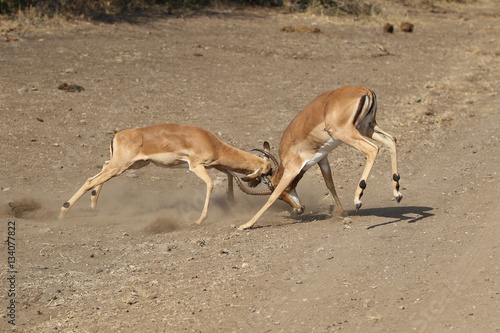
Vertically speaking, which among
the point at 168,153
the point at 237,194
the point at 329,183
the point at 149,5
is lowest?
the point at 237,194

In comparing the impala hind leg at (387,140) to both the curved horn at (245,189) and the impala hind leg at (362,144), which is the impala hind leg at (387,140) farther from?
the curved horn at (245,189)

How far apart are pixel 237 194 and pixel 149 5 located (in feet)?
42.0

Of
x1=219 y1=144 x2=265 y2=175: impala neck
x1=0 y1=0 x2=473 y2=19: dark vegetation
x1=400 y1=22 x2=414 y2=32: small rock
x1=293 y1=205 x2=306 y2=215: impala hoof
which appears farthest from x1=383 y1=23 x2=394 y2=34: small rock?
x1=293 y1=205 x2=306 y2=215: impala hoof

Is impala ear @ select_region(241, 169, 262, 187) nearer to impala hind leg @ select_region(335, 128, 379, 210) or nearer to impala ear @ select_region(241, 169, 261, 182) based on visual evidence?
impala ear @ select_region(241, 169, 261, 182)

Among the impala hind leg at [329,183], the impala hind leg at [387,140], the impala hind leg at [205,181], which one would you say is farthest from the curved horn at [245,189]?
the impala hind leg at [387,140]

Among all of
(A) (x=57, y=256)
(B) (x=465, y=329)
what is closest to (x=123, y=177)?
(A) (x=57, y=256)

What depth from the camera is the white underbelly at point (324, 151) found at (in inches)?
343

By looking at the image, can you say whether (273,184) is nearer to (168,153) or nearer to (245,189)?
(245,189)

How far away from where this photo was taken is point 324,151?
29.3ft

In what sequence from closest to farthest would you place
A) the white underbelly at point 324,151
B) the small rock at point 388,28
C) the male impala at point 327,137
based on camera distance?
the male impala at point 327,137 < the white underbelly at point 324,151 < the small rock at point 388,28

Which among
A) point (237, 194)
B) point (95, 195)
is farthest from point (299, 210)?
point (95, 195)

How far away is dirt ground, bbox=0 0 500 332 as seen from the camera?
241 inches

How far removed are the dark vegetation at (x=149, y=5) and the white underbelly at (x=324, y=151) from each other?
39.0 feet

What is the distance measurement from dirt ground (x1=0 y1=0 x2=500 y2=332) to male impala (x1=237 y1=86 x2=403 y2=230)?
501 mm
